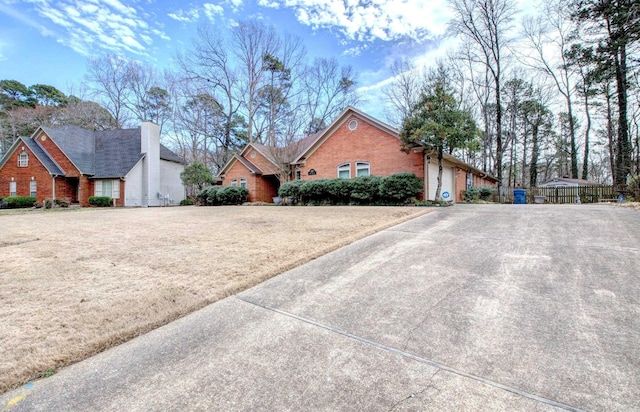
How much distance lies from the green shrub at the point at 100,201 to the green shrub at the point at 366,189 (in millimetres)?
19331

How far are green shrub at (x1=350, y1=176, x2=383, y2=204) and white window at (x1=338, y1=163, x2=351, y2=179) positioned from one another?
217 centimetres

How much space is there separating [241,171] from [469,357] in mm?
23833

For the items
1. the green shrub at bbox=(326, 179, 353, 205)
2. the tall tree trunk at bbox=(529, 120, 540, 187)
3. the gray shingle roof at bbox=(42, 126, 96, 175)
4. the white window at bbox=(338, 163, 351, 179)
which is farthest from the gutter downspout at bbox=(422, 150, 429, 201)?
the gray shingle roof at bbox=(42, 126, 96, 175)

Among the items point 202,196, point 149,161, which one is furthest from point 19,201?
point 202,196

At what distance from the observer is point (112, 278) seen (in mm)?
4145

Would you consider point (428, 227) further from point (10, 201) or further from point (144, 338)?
point (10, 201)

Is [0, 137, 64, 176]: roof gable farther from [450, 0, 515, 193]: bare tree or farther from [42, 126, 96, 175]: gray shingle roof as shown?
[450, 0, 515, 193]: bare tree

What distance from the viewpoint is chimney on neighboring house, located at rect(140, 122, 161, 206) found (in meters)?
24.4

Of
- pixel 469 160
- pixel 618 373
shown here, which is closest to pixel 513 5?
pixel 469 160

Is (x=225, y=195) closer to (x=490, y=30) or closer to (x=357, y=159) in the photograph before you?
(x=357, y=159)

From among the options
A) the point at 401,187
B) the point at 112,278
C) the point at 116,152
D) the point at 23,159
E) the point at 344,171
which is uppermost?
the point at 116,152

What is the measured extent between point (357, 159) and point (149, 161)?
18.5 metres

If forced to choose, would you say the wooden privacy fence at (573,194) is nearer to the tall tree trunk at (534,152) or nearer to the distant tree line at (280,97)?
the distant tree line at (280,97)

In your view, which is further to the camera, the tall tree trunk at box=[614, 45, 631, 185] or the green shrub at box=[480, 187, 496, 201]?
the green shrub at box=[480, 187, 496, 201]
